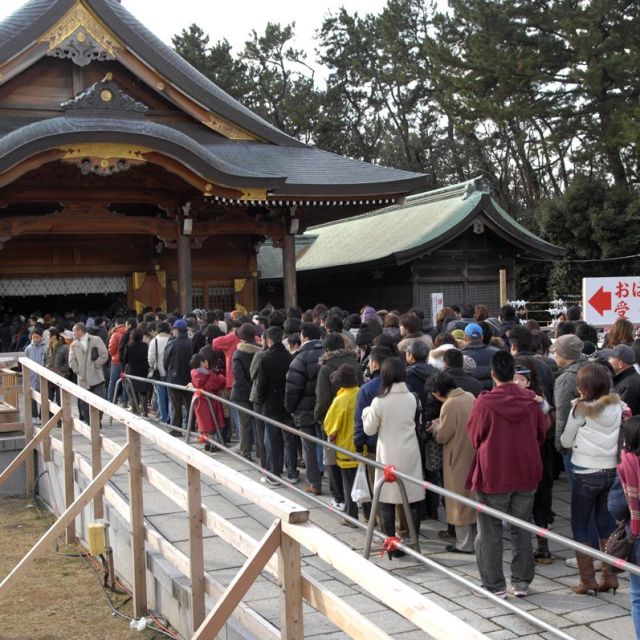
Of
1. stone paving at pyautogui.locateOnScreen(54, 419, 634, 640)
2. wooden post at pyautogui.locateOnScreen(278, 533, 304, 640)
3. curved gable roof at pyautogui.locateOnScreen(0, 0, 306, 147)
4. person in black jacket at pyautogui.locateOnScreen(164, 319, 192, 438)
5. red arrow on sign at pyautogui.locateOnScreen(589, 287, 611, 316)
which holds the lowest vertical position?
stone paving at pyautogui.locateOnScreen(54, 419, 634, 640)

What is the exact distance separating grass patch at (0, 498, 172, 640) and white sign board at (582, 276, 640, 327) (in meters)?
5.15

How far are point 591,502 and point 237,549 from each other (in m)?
2.31

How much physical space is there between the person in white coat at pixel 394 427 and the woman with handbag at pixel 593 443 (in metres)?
1.05

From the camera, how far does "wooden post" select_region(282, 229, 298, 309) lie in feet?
54.1

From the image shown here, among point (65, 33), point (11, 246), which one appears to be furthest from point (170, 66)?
point (11, 246)

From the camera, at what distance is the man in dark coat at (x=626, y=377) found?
5.38m

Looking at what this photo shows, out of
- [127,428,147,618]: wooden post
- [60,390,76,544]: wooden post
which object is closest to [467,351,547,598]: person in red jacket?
[127,428,147,618]: wooden post

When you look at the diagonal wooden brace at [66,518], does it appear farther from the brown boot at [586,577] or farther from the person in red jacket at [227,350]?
the person in red jacket at [227,350]

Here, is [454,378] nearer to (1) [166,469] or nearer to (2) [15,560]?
(1) [166,469]

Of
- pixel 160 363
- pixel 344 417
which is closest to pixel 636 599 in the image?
pixel 344 417

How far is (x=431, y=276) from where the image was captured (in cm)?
1841

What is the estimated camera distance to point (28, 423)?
9008 millimetres

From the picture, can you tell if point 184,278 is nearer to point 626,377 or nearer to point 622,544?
point 626,377

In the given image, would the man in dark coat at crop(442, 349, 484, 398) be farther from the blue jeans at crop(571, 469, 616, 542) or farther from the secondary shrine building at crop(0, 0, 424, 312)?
the secondary shrine building at crop(0, 0, 424, 312)
